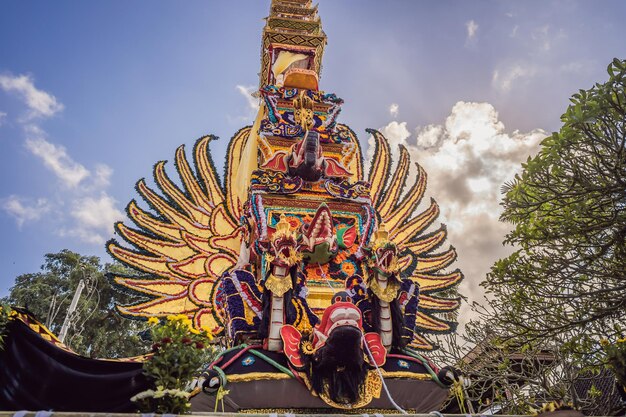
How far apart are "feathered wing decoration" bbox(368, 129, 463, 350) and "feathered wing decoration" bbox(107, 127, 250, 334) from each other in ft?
9.86

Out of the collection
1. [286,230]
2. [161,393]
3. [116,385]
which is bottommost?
[161,393]

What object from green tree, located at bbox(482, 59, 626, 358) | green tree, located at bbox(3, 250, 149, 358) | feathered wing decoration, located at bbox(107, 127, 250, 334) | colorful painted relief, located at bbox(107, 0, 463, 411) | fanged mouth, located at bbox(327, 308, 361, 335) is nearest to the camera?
green tree, located at bbox(482, 59, 626, 358)

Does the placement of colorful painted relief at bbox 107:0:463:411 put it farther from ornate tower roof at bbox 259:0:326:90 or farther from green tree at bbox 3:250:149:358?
green tree at bbox 3:250:149:358

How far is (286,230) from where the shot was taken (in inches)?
223

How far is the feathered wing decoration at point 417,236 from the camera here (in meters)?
8.42

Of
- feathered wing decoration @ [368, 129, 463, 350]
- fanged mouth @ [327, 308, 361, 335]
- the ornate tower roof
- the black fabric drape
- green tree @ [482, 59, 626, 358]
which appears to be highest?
the ornate tower roof

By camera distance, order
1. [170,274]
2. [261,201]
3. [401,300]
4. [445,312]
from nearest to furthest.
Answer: [401,300] < [261,201] < [170,274] < [445,312]

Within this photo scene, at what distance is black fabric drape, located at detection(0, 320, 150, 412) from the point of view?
4.70 metres

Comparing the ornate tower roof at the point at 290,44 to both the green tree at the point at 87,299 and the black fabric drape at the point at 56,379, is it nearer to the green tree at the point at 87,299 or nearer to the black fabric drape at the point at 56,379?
the black fabric drape at the point at 56,379

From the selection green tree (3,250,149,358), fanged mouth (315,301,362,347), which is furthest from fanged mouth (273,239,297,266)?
green tree (3,250,149,358)

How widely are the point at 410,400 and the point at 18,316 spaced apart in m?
4.29

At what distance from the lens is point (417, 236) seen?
9398 millimetres

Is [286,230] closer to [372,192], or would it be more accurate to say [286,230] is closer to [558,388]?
[372,192]

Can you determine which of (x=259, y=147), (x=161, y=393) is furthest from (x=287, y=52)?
(x=161, y=393)
